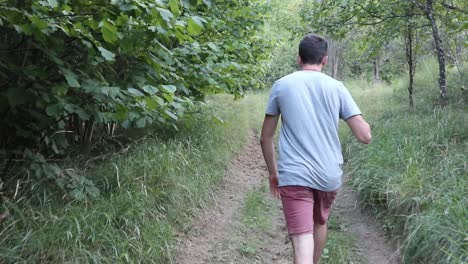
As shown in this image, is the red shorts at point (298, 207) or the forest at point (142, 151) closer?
the red shorts at point (298, 207)

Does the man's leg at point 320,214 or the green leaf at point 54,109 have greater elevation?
the green leaf at point 54,109

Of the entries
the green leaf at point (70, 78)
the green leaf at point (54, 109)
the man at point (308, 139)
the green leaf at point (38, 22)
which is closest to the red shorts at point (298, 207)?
the man at point (308, 139)

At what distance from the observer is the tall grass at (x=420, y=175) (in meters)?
3.73

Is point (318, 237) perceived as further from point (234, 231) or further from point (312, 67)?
point (234, 231)

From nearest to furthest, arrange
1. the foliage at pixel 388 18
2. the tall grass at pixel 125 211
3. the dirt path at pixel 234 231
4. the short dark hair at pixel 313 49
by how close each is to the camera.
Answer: the short dark hair at pixel 313 49
the tall grass at pixel 125 211
the dirt path at pixel 234 231
the foliage at pixel 388 18

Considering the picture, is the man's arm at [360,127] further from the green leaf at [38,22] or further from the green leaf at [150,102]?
the green leaf at [38,22]

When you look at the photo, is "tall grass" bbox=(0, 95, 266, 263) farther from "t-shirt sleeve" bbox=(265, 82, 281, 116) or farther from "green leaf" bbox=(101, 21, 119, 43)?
"t-shirt sleeve" bbox=(265, 82, 281, 116)

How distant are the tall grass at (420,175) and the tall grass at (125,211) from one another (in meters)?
2.28

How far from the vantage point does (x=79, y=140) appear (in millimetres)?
6051

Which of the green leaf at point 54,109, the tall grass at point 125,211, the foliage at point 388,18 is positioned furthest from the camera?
the foliage at point 388,18

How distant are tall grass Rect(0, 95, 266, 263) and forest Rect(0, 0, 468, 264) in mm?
15

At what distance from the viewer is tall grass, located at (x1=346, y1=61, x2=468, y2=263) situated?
3.73 m

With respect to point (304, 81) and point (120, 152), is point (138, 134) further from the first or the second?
point (304, 81)

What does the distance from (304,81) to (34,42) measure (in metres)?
2.72
